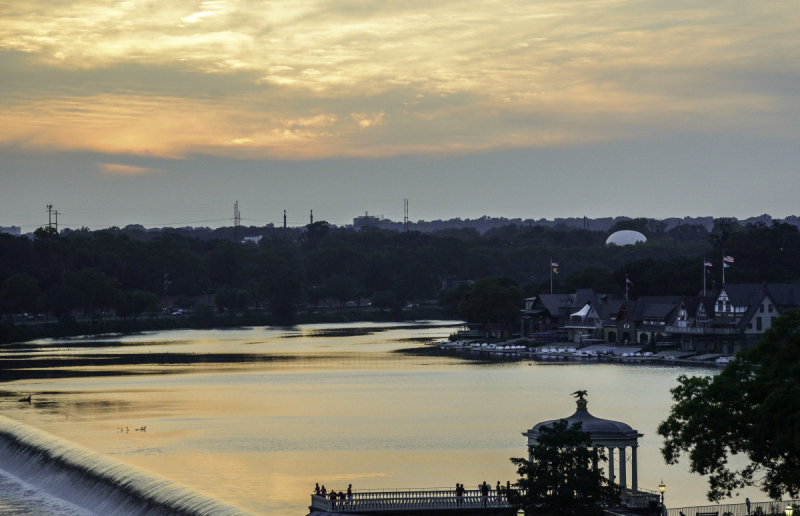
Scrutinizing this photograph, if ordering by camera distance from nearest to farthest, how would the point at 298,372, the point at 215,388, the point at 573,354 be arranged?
1. the point at 215,388
2. the point at 298,372
3. the point at 573,354

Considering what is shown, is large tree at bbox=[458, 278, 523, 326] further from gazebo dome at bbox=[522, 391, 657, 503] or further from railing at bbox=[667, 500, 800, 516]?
gazebo dome at bbox=[522, 391, 657, 503]

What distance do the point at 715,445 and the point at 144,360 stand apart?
96.5 meters

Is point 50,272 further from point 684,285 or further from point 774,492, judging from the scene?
point 774,492

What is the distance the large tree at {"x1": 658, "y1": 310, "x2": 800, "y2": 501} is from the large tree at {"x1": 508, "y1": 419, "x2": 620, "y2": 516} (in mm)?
4953

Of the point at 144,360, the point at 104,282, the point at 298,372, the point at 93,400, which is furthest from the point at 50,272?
the point at 93,400

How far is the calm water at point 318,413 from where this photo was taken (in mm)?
49938

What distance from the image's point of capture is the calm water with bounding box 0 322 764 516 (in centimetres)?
4994

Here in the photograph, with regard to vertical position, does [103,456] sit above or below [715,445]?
below

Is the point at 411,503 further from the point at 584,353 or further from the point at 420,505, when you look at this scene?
the point at 584,353

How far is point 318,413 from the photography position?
74125 millimetres

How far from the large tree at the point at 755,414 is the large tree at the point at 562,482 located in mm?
4953

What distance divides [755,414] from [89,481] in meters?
29.4

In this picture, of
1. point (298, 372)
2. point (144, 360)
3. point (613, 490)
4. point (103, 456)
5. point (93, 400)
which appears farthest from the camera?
point (144, 360)

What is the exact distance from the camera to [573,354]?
135 m
